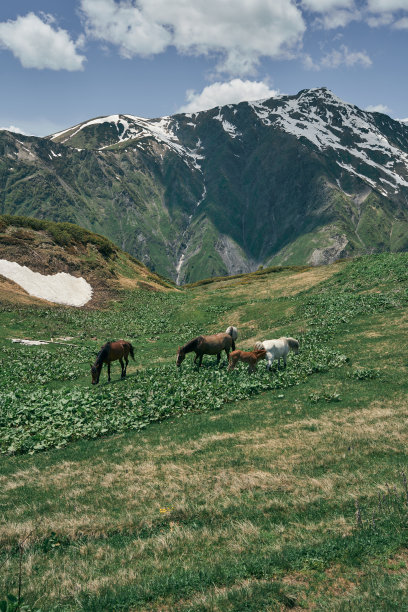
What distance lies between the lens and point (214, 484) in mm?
12109

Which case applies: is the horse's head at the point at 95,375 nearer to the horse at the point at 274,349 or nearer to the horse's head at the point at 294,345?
the horse at the point at 274,349

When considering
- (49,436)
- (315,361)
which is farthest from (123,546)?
(315,361)

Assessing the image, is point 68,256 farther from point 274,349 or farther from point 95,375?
point 274,349

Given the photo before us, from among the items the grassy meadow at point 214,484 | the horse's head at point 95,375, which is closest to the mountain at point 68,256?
the horse's head at point 95,375

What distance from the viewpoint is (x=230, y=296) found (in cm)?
6159

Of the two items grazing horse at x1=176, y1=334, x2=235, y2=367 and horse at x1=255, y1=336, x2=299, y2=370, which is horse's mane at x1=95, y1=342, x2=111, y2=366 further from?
horse at x1=255, y1=336, x2=299, y2=370

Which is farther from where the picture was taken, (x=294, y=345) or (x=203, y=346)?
(x=203, y=346)

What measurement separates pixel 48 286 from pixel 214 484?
61708 millimetres

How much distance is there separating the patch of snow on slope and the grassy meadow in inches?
1343

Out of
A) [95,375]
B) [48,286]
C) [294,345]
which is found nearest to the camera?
[95,375]

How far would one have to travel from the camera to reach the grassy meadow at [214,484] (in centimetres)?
Result: 739

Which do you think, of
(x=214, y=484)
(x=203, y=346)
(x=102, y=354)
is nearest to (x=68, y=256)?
(x=102, y=354)

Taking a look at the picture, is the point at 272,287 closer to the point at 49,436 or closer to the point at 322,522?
the point at 49,436

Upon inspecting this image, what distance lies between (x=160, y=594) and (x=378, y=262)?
5313cm
